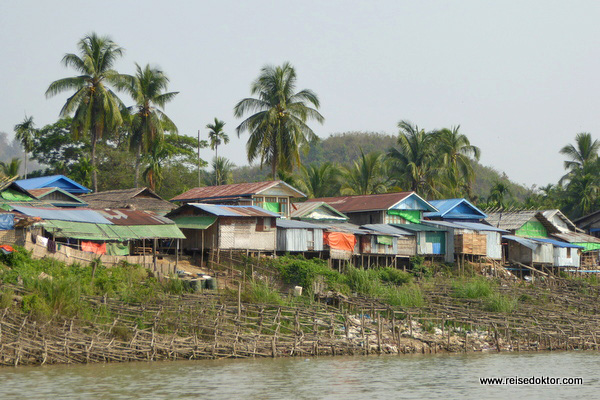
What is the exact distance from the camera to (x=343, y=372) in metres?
20.8

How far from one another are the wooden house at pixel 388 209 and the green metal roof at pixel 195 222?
36.1ft

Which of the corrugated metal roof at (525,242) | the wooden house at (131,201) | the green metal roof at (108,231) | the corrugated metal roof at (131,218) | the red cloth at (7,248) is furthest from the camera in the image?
the corrugated metal roof at (525,242)

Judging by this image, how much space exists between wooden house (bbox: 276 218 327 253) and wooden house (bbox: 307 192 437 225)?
19.1 feet

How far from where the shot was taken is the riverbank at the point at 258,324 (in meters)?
21.1

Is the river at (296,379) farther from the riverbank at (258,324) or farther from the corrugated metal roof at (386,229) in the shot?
the corrugated metal roof at (386,229)

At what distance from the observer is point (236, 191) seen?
39281mm

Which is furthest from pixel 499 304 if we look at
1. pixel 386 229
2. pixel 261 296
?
pixel 386 229

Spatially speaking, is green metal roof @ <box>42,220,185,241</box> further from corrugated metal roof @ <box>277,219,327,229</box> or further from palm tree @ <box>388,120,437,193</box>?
palm tree @ <box>388,120,437,193</box>

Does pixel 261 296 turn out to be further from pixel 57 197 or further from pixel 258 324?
pixel 57 197

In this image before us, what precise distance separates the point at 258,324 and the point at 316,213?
15.7m

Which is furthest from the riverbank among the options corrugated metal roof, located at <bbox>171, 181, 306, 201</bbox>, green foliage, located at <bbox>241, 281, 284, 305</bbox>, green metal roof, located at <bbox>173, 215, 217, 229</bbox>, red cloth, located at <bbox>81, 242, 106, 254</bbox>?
corrugated metal roof, located at <bbox>171, 181, 306, 201</bbox>

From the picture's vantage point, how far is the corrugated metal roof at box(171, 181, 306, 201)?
38.4 meters

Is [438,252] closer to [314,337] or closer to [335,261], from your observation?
[335,261]

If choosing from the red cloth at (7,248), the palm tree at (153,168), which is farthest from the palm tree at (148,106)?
the red cloth at (7,248)
